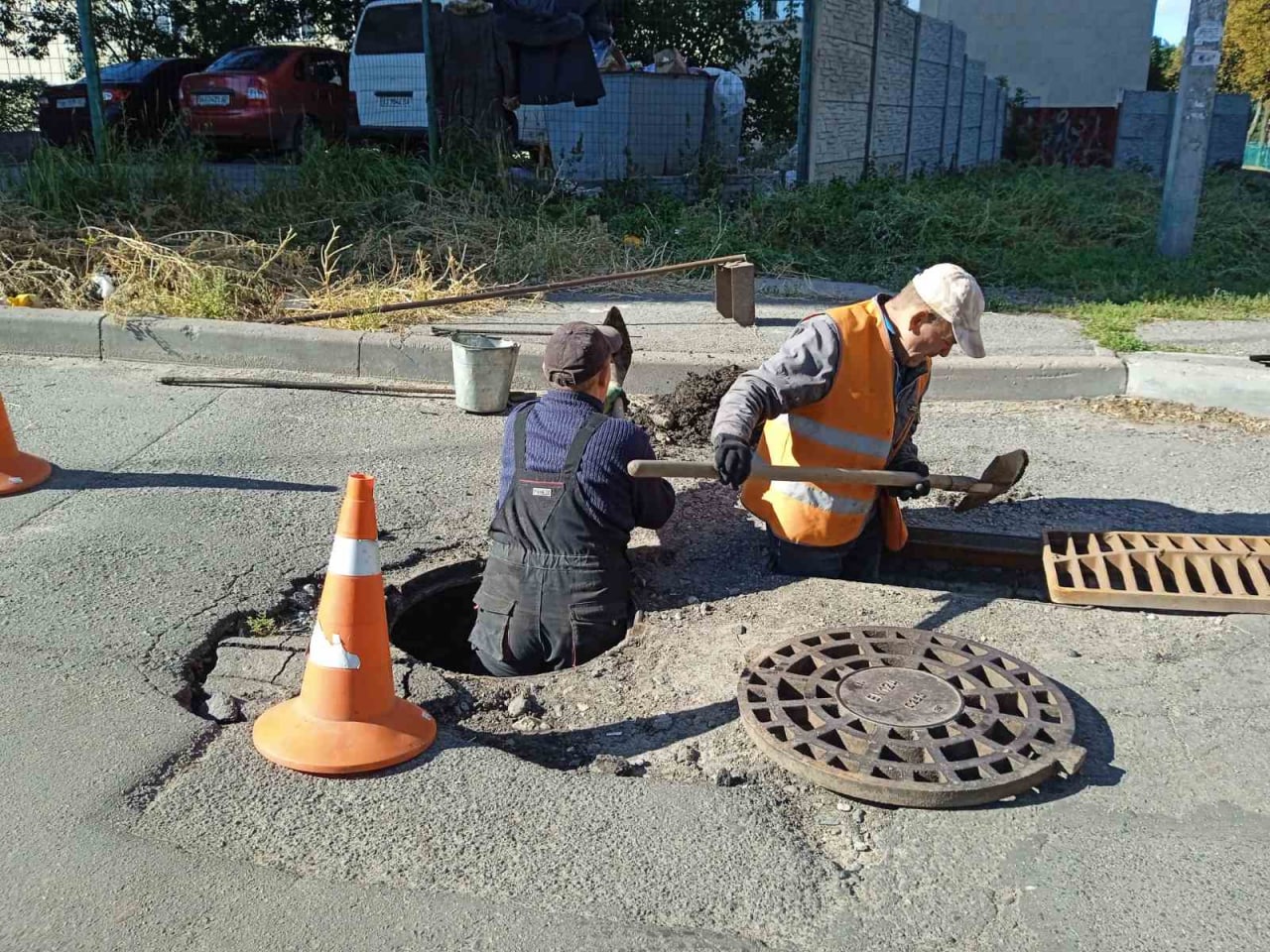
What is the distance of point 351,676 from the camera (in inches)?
110

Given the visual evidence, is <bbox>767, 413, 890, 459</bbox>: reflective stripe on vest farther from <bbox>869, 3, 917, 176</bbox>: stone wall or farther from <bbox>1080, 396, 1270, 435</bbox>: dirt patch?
<bbox>869, 3, 917, 176</bbox>: stone wall

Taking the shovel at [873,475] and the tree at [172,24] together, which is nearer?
the shovel at [873,475]

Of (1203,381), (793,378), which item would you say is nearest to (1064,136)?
(1203,381)

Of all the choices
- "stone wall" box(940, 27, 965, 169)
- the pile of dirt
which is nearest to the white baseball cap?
Result: the pile of dirt

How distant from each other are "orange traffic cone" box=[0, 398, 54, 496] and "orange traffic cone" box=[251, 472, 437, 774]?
2.40 m

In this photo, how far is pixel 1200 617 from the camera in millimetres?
3648

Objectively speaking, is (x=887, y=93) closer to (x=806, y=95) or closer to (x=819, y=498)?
(x=806, y=95)

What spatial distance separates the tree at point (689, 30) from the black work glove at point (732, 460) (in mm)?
15997

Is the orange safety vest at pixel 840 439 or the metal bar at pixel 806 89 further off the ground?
the metal bar at pixel 806 89

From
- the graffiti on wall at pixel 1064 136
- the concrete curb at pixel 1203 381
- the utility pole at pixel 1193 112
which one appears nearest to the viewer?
the concrete curb at pixel 1203 381

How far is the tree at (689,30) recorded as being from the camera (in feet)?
59.2

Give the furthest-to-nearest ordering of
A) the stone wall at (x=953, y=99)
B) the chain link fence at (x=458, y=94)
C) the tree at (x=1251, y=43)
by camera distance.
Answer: the tree at (x=1251, y=43)
the stone wall at (x=953, y=99)
the chain link fence at (x=458, y=94)

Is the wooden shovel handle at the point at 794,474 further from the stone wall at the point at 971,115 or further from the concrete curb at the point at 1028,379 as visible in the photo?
the stone wall at the point at 971,115

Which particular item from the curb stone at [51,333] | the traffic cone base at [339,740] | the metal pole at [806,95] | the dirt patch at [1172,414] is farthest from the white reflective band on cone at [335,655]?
the metal pole at [806,95]
